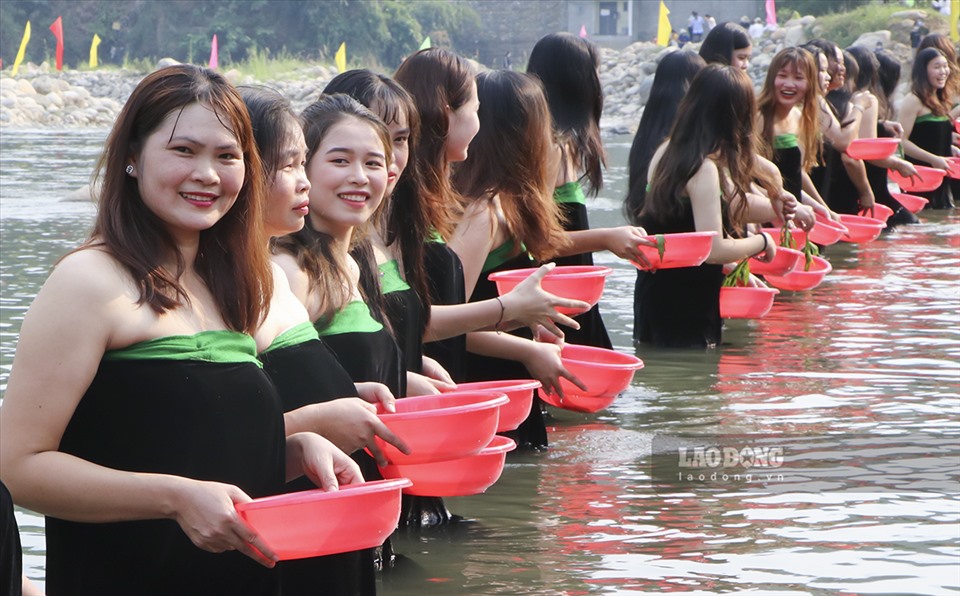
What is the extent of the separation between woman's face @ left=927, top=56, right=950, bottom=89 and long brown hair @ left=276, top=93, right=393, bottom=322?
35.3ft

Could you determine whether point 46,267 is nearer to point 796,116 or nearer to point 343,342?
point 796,116

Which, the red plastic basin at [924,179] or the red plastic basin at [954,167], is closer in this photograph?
the red plastic basin at [924,179]

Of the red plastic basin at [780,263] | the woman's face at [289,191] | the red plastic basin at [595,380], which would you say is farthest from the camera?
the red plastic basin at [780,263]

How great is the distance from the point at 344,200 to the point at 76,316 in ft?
4.22

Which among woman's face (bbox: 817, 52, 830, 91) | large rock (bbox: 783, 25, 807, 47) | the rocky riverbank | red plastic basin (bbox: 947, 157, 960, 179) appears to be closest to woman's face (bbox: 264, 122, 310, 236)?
woman's face (bbox: 817, 52, 830, 91)

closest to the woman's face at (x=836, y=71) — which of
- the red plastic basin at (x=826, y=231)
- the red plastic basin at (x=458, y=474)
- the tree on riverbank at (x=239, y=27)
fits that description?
the red plastic basin at (x=826, y=231)

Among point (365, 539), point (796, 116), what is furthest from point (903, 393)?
point (365, 539)

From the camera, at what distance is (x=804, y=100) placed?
9.59 meters

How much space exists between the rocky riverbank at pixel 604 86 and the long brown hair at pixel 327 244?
115 ft

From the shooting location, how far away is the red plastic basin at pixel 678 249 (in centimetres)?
674

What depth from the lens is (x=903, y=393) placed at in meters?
7.15

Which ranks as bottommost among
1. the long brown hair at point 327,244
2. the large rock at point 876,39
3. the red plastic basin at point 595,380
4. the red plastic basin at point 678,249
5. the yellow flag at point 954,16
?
the red plastic basin at point 595,380

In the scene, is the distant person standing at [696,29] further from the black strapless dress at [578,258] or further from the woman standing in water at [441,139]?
the woman standing in water at [441,139]

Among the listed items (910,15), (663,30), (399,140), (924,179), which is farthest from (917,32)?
(399,140)
